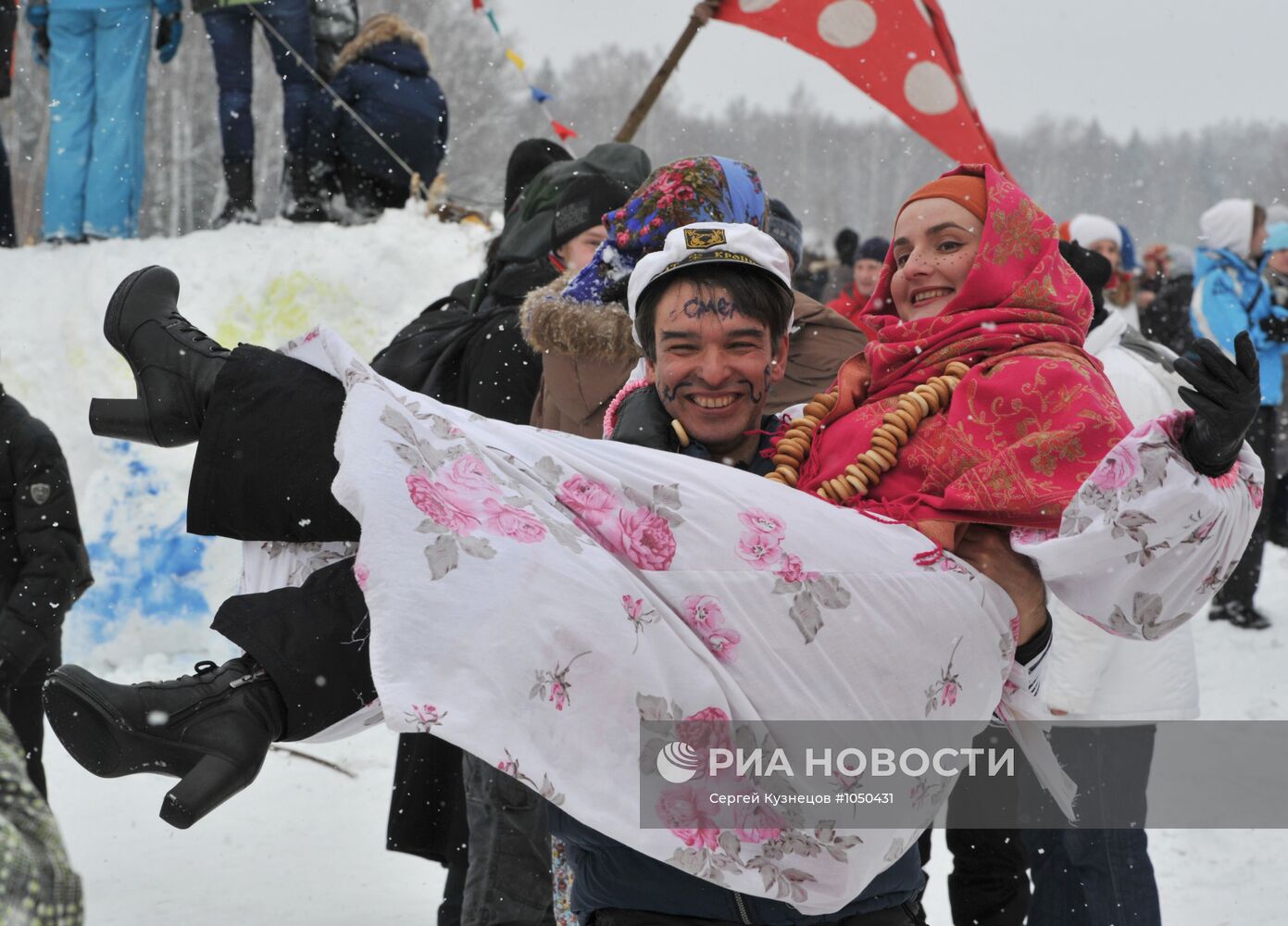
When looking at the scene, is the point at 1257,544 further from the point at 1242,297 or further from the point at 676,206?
the point at 676,206

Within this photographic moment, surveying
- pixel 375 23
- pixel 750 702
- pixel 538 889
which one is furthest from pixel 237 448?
pixel 375 23

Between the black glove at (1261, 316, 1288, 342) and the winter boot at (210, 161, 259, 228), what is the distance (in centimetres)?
580

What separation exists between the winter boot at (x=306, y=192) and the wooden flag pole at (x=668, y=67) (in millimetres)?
3216

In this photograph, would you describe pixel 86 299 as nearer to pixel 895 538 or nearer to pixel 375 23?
pixel 375 23

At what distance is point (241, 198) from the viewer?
863 centimetres

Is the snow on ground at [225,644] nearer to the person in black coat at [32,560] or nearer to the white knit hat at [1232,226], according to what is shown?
the person in black coat at [32,560]

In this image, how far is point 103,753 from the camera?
200 cm

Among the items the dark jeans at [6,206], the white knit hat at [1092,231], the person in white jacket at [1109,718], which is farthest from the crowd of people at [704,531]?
the dark jeans at [6,206]

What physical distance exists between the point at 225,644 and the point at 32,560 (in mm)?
2748

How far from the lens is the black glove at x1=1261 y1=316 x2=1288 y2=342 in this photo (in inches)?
307

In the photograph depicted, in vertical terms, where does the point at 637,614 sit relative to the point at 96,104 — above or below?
below

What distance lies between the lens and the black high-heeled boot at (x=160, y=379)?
229 centimetres

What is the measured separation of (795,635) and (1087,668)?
2.15 metres

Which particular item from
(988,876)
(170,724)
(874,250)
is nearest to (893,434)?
(170,724)
